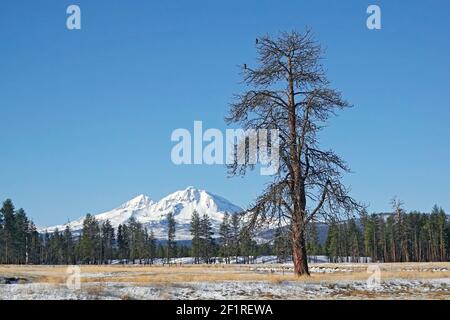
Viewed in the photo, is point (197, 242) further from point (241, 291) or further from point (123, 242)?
point (241, 291)

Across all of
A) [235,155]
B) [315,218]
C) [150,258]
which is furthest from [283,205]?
[150,258]

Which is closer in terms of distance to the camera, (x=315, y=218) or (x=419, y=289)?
(x=419, y=289)

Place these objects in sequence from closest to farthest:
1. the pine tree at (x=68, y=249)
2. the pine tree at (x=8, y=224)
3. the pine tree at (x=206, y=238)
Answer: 1. the pine tree at (x=8, y=224)
2. the pine tree at (x=206, y=238)
3. the pine tree at (x=68, y=249)

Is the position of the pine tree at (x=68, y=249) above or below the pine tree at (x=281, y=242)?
below

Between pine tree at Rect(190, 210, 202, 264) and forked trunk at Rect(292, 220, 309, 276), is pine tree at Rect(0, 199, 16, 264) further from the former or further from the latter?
forked trunk at Rect(292, 220, 309, 276)

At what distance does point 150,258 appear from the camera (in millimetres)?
147250

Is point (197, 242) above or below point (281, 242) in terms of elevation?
below

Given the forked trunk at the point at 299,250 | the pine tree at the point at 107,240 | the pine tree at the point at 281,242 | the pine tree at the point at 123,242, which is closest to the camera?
the forked trunk at the point at 299,250

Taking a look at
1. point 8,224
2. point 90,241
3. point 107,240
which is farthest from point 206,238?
point 8,224

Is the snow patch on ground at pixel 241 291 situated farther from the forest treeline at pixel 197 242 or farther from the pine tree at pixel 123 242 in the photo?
the pine tree at pixel 123 242

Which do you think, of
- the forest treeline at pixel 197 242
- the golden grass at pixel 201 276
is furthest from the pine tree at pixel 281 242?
the forest treeline at pixel 197 242

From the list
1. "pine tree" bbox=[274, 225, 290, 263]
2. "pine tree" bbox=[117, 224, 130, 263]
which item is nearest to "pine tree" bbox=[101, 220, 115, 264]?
"pine tree" bbox=[117, 224, 130, 263]

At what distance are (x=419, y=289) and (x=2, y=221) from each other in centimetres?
10877
